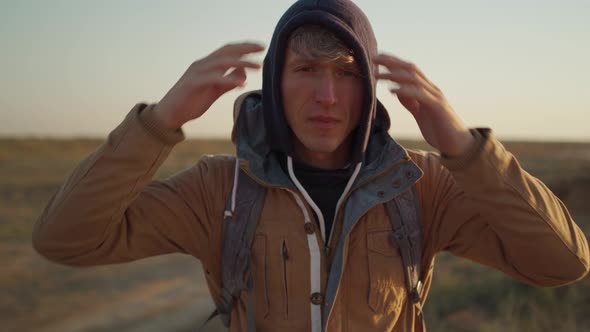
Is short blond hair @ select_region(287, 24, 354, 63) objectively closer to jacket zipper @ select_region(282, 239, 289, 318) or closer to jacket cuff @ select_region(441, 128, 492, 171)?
jacket cuff @ select_region(441, 128, 492, 171)

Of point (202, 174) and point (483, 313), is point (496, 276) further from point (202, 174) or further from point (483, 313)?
point (202, 174)

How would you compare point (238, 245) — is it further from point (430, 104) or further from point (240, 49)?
point (430, 104)

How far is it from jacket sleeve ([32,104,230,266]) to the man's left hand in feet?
2.79

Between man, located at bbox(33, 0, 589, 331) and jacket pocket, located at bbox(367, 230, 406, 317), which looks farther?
jacket pocket, located at bbox(367, 230, 406, 317)

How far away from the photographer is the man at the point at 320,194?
2023 mm

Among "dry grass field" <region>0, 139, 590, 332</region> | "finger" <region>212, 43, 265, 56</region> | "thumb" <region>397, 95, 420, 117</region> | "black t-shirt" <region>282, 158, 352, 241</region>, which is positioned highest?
"finger" <region>212, 43, 265, 56</region>

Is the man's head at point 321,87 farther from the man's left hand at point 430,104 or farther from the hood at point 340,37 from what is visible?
the man's left hand at point 430,104

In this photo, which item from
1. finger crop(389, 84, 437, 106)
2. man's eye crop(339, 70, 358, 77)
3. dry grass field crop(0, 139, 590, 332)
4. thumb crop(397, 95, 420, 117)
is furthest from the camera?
dry grass field crop(0, 139, 590, 332)

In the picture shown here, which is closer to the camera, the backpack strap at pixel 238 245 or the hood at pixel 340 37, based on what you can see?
the backpack strap at pixel 238 245

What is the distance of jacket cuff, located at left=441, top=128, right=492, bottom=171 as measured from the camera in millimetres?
2021

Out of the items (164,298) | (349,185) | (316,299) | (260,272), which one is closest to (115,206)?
(260,272)

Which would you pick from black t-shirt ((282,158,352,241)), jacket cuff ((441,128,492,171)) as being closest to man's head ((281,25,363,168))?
black t-shirt ((282,158,352,241))

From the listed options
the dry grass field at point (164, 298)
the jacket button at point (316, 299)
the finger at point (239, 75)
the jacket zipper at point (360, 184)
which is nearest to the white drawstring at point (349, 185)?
the jacket zipper at point (360, 184)

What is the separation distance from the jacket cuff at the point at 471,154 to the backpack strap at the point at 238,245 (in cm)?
76
